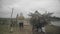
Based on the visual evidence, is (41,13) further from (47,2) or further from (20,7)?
(20,7)

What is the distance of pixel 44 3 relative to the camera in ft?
9.09

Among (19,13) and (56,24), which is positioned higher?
(19,13)

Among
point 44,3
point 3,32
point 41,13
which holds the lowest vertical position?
point 3,32

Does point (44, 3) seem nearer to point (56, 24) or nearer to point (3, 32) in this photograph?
point (56, 24)

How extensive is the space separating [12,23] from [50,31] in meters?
0.81

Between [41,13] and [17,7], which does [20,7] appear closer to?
[17,7]

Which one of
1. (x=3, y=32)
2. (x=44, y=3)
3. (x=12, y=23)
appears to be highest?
(x=44, y=3)

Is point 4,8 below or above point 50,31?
above

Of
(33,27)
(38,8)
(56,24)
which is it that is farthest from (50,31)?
(38,8)

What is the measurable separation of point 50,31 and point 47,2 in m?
0.62

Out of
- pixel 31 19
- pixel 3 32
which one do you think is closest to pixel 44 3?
pixel 31 19

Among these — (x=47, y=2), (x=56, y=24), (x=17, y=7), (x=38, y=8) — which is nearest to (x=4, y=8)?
(x=17, y=7)

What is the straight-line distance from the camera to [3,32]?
269 centimetres

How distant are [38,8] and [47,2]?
237mm
